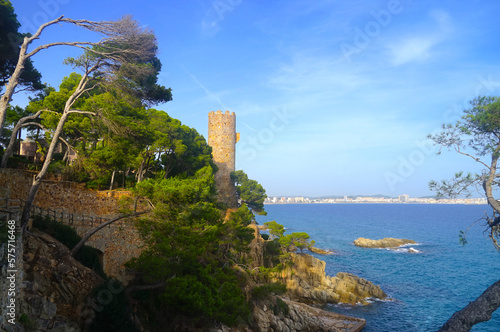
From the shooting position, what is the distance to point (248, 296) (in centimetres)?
2258

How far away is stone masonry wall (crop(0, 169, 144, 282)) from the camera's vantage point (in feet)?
51.4

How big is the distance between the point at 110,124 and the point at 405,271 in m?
44.8

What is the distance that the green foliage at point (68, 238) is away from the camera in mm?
13992

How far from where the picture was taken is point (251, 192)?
44938 mm

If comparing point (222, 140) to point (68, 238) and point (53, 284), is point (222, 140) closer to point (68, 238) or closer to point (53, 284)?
point (68, 238)

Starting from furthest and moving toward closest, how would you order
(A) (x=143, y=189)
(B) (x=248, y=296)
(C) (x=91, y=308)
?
(B) (x=248, y=296) → (A) (x=143, y=189) → (C) (x=91, y=308)

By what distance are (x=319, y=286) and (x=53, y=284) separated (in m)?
28.0

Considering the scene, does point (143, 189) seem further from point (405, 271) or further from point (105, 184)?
point (405, 271)

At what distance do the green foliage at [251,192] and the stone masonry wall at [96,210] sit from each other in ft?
87.5

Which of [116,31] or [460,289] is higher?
[116,31]

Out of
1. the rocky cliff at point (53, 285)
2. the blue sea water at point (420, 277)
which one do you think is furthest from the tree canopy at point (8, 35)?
the blue sea water at point (420, 277)

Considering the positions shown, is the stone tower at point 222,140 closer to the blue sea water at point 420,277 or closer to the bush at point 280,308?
the bush at point 280,308

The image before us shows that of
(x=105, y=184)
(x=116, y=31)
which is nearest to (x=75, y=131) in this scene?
(x=105, y=184)

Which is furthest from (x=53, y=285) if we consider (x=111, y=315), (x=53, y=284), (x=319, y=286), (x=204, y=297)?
(x=319, y=286)
